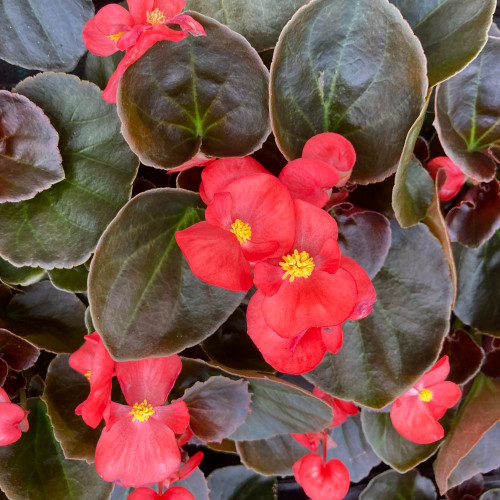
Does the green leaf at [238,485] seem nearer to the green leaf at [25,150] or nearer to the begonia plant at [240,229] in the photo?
the begonia plant at [240,229]

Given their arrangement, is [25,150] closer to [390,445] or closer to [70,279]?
[70,279]

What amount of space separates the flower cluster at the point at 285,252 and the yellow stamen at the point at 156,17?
0.59 ft

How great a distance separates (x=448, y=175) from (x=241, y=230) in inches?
14.1

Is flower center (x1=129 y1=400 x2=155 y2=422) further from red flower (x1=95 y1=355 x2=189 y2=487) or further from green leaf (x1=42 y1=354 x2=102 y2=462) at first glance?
green leaf (x1=42 y1=354 x2=102 y2=462)

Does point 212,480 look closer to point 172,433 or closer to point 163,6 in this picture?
point 172,433

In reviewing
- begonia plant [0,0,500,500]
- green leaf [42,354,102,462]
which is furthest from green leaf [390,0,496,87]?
green leaf [42,354,102,462]

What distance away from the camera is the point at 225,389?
0.67 metres

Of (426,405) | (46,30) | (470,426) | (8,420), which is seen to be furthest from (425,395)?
(46,30)

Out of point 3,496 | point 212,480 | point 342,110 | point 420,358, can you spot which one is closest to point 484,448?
point 420,358

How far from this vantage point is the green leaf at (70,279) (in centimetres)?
73

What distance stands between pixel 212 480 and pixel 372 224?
1.89ft

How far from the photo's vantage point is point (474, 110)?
2.26 ft

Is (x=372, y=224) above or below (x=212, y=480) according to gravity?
above

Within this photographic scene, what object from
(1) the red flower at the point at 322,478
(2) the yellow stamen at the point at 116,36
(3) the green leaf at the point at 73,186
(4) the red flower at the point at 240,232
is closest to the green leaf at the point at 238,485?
(1) the red flower at the point at 322,478
